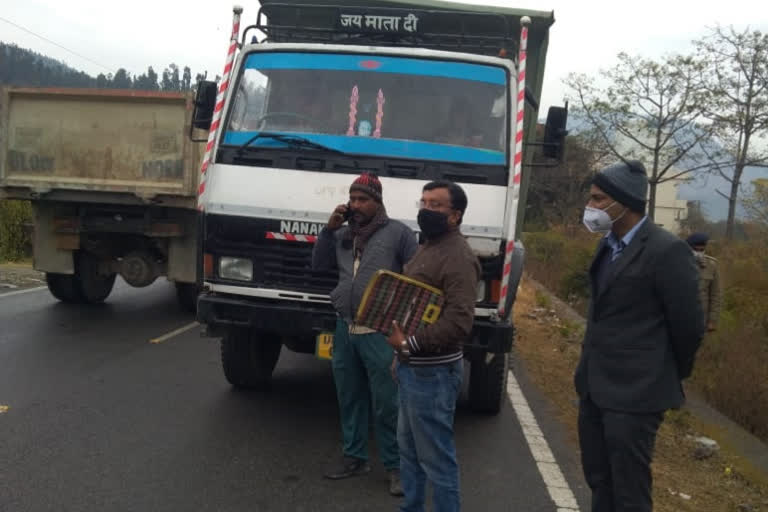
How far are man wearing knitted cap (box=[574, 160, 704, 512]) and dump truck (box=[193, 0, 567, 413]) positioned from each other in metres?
1.90

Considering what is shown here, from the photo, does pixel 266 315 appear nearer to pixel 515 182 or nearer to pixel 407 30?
pixel 515 182

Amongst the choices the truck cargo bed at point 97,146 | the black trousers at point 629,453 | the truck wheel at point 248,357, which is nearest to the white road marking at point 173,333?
the truck cargo bed at point 97,146

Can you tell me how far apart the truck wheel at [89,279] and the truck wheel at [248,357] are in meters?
5.00

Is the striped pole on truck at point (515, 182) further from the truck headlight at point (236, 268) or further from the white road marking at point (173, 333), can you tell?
the white road marking at point (173, 333)

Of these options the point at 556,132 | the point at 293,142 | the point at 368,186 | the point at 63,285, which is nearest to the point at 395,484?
the point at 368,186

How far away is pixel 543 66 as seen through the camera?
7.89 meters

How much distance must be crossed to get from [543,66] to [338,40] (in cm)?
232

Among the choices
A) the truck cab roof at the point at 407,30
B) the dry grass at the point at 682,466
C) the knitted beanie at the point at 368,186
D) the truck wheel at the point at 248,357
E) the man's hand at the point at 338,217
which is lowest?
the dry grass at the point at 682,466

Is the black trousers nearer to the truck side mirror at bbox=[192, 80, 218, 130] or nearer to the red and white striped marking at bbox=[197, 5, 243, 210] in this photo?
the red and white striped marking at bbox=[197, 5, 243, 210]

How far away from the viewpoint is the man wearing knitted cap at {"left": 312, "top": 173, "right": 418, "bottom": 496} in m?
4.54

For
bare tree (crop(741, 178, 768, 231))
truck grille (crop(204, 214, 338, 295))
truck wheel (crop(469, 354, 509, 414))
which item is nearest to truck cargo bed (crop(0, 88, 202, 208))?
truck grille (crop(204, 214, 338, 295))

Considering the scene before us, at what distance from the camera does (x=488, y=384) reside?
20.7 feet

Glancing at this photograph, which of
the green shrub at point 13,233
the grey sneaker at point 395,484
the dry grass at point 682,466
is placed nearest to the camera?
the grey sneaker at point 395,484

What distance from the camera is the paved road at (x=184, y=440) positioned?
4480mm
